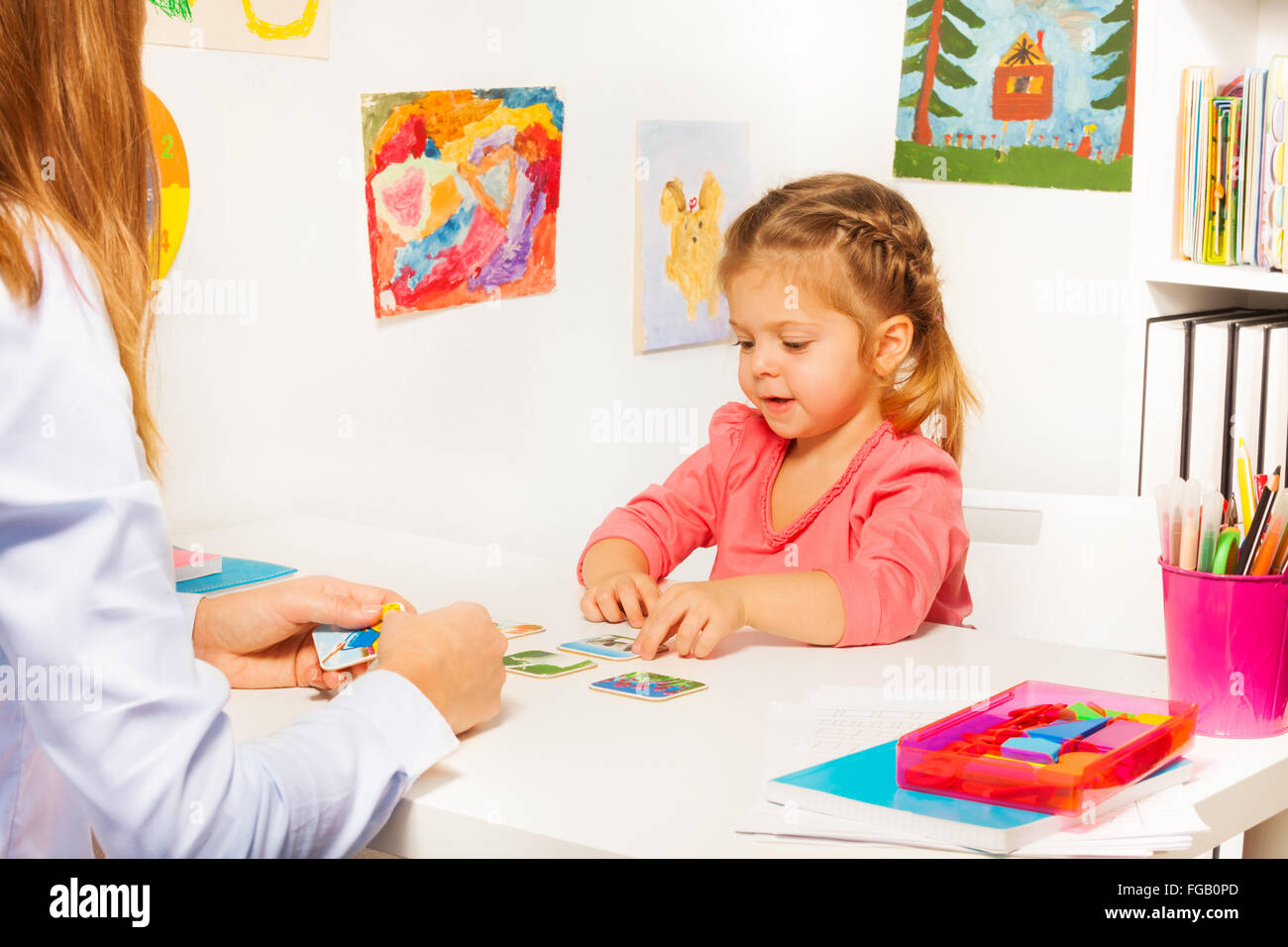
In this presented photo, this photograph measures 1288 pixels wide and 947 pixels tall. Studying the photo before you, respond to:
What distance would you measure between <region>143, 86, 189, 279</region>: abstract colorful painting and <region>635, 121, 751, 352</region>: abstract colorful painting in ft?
2.56

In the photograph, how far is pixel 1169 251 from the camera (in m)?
1.70

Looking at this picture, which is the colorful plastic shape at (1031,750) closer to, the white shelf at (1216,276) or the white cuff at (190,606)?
the white cuff at (190,606)

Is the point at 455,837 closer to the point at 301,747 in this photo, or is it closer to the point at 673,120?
the point at 301,747

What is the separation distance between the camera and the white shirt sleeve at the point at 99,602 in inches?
22.5

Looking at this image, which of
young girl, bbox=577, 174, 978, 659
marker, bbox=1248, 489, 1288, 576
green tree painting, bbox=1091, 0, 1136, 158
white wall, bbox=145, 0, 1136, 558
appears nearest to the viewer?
marker, bbox=1248, 489, 1288, 576

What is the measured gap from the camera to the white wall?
1406mm

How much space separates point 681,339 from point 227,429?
2.84 feet

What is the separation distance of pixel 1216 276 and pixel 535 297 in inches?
35.3

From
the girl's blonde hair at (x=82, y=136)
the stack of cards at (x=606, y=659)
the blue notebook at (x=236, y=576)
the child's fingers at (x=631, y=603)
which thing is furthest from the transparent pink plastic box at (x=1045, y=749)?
the blue notebook at (x=236, y=576)

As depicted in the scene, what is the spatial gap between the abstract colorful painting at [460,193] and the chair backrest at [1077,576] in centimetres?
74

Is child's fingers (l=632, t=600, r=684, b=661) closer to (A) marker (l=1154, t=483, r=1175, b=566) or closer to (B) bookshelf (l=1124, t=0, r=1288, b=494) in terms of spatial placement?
(A) marker (l=1154, t=483, r=1175, b=566)

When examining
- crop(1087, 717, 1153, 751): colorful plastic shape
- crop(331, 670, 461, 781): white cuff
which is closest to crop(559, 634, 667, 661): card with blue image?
crop(331, 670, 461, 781): white cuff

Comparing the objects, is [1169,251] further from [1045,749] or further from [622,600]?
[1045,749]
